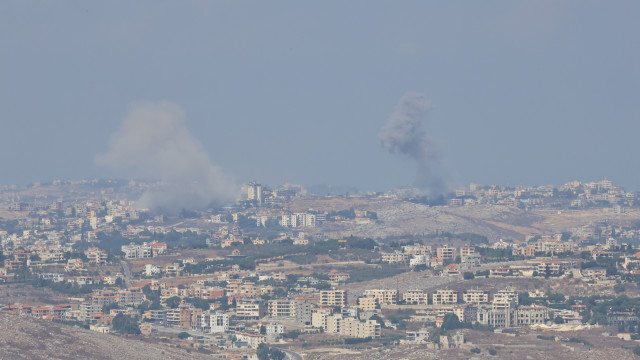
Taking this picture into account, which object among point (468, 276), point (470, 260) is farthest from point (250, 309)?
point (470, 260)

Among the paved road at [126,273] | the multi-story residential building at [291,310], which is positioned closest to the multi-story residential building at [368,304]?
the multi-story residential building at [291,310]

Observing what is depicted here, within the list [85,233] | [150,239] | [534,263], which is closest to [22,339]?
[534,263]

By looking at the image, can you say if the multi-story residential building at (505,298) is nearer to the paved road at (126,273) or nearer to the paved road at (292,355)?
the paved road at (292,355)

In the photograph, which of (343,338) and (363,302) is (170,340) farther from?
(363,302)

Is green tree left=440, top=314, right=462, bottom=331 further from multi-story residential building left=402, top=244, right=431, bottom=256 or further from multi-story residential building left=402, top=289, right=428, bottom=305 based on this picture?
multi-story residential building left=402, top=244, right=431, bottom=256

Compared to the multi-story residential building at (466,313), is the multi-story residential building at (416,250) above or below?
above
